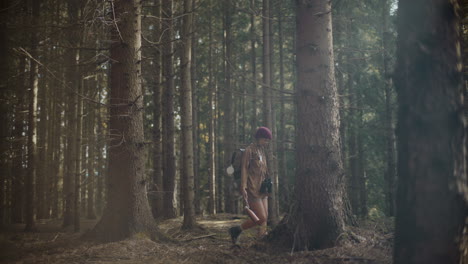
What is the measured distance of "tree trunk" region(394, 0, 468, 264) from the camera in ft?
11.5

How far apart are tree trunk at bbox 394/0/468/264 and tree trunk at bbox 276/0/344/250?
293cm

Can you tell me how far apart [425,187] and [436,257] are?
0.63 meters

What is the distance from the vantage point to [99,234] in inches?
324

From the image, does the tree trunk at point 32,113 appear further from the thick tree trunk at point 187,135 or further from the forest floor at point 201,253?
the thick tree trunk at point 187,135

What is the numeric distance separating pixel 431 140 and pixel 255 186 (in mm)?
4954

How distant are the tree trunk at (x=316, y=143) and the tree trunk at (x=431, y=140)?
293cm

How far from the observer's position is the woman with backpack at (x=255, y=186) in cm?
797

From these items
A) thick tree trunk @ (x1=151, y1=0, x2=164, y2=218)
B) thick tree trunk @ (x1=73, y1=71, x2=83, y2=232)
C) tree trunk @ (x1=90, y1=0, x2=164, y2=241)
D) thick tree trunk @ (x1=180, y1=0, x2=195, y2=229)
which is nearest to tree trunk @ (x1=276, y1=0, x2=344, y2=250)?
tree trunk @ (x1=90, y1=0, x2=164, y2=241)

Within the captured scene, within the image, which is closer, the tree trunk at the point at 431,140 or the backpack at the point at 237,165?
the tree trunk at the point at 431,140

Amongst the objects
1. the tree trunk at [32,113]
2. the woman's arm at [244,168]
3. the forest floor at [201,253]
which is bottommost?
the forest floor at [201,253]

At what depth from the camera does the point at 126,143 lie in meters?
8.49

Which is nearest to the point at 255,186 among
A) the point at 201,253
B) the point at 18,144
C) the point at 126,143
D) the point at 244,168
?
the point at 244,168

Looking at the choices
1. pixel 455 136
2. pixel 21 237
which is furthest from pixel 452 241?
pixel 21 237

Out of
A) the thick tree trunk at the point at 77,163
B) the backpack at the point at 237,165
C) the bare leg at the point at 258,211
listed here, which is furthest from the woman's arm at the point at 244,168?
the thick tree trunk at the point at 77,163
